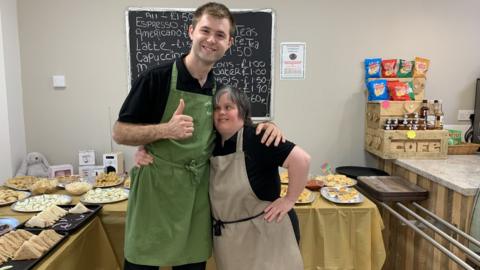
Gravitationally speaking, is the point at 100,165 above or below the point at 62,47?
below

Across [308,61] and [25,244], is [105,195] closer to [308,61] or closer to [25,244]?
[25,244]

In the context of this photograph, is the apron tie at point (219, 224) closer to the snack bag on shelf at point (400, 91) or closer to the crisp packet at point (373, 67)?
the snack bag on shelf at point (400, 91)

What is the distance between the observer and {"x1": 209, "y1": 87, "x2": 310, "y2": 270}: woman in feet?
4.42

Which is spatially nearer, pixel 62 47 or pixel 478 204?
pixel 478 204

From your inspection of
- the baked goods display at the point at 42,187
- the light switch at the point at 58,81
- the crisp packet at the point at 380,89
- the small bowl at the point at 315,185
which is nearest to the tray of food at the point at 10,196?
the baked goods display at the point at 42,187

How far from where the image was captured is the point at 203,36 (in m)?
1.31

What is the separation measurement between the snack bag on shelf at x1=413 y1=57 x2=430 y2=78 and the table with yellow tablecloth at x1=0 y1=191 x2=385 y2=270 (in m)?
1.42

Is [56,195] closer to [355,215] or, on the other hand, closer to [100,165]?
[100,165]

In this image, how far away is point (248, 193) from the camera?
1.38 metres

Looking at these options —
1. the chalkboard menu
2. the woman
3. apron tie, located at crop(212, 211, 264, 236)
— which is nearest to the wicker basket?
the chalkboard menu

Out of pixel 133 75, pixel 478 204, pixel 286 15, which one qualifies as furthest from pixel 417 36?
pixel 133 75

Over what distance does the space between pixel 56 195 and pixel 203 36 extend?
4.80 ft

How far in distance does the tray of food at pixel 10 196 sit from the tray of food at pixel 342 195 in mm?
1875

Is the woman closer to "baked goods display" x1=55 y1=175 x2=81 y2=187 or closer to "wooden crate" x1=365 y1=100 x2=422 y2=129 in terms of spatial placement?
"baked goods display" x1=55 y1=175 x2=81 y2=187
